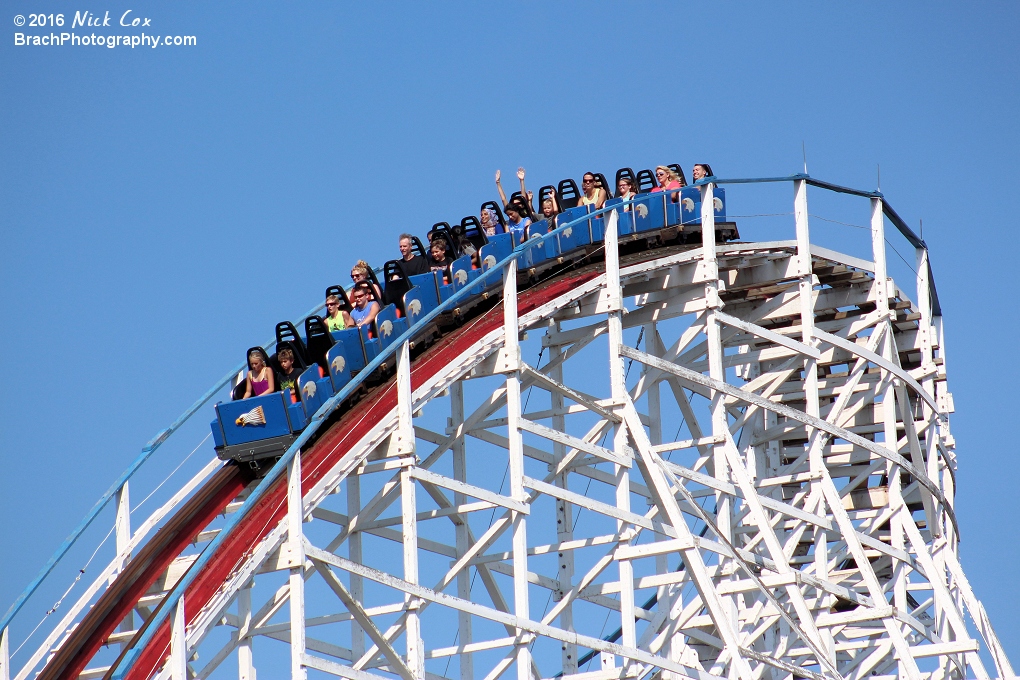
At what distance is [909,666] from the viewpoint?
18906 mm

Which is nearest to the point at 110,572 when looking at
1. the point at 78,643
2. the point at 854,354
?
the point at 78,643

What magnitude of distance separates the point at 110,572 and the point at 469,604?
135 inches

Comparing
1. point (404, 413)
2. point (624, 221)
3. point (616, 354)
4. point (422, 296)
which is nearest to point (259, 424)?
point (404, 413)

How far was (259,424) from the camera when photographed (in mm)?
15875

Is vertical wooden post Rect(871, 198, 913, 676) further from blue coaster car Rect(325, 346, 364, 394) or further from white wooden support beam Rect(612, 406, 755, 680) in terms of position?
blue coaster car Rect(325, 346, 364, 394)

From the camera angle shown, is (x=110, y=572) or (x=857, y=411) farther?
(x=857, y=411)

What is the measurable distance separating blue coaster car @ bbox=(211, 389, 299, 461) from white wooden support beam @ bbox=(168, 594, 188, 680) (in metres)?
2.24

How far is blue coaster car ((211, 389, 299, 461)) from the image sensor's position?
52.0 feet

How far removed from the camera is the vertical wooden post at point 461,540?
18719 mm

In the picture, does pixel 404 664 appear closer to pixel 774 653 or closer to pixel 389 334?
pixel 389 334

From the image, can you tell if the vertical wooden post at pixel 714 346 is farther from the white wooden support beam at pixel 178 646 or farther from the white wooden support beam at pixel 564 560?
the white wooden support beam at pixel 178 646

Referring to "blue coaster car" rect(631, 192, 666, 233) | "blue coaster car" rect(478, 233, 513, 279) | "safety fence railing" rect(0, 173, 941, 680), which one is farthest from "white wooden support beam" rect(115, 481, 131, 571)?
"blue coaster car" rect(631, 192, 666, 233)

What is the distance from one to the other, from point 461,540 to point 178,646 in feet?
19.1

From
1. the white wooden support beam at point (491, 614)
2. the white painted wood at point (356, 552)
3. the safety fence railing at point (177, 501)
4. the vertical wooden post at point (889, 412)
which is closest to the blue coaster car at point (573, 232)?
the safety fence railing at point (177, 501)
